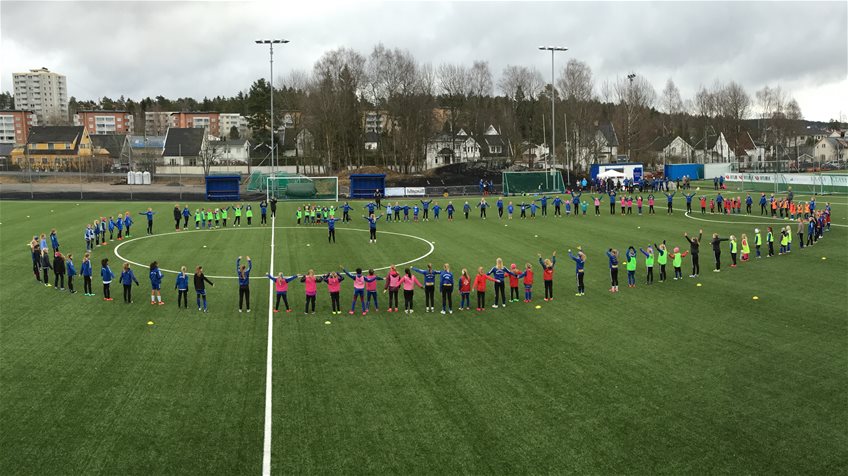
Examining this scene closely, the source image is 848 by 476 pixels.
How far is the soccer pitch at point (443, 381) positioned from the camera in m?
11.1

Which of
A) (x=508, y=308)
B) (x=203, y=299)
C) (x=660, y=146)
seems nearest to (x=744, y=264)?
(x=508, y=308)

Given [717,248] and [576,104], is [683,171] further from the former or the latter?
[717,248]

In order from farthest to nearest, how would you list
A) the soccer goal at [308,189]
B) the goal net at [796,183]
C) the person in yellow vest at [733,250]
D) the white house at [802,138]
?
the white house at [802,138] < the soccer goal at [308,189] < the goal net at [796,183] < the person in yellow vest at [733,250]

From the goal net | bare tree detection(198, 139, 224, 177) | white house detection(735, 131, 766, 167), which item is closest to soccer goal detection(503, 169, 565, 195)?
the goal net

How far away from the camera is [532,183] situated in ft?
243

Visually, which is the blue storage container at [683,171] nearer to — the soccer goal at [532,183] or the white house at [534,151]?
the soccer goal at [532,183]

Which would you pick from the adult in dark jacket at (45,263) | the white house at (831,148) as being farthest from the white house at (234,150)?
the white house at (831,148)

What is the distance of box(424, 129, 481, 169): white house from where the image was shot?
118 m

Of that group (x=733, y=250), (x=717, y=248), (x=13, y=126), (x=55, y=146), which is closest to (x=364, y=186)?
(x=733, y=250)

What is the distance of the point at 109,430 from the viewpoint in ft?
39.9

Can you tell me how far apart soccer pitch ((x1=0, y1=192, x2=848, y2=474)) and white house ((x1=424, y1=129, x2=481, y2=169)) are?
92361 mm

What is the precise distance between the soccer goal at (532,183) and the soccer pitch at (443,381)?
45796 millimetres

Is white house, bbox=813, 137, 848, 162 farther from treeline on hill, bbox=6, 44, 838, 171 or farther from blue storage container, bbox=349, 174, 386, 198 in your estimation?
blue storage container, bbox=349, 174, 386, 198

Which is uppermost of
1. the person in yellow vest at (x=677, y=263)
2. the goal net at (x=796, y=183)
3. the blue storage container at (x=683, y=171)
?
the blue storage container at (x=683, y=171)
